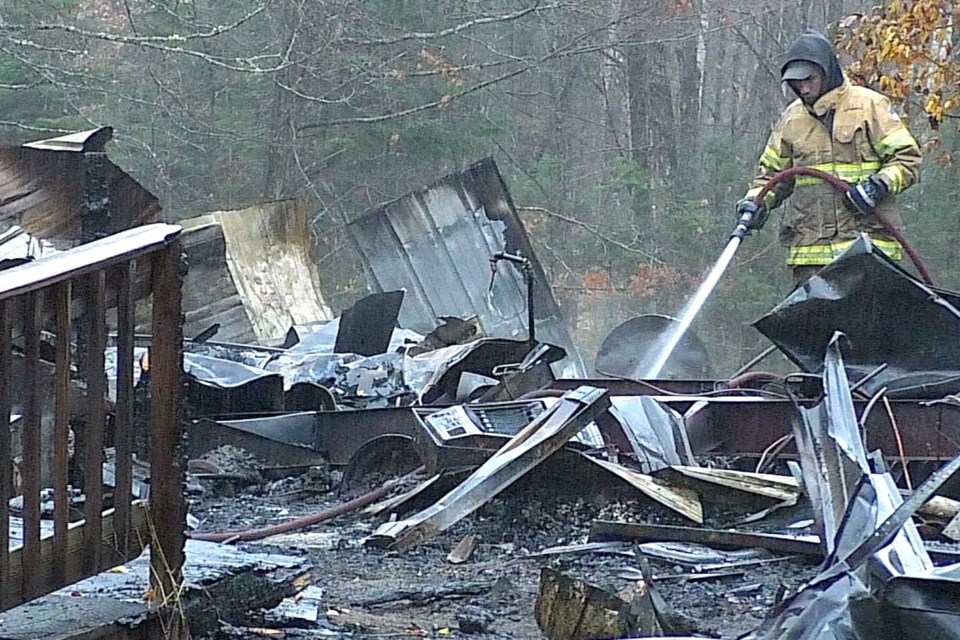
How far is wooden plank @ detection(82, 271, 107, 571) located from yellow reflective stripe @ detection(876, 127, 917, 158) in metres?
5.85

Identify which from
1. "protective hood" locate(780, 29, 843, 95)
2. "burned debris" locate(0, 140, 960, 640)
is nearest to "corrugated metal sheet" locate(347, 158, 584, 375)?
"burned debris" locate(0, 140, 960, 640)

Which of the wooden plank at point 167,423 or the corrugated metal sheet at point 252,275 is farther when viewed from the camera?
the corrugated metal sheet at point 252,275

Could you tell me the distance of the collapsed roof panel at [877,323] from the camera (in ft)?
20.5

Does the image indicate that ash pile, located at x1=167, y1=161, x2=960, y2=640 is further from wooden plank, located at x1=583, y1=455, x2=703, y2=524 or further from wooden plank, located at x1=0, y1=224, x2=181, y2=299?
wooden plank, located at x1=0, y1=224, x2=181, y2=299

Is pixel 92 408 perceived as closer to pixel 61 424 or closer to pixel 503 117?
pixel 61 424

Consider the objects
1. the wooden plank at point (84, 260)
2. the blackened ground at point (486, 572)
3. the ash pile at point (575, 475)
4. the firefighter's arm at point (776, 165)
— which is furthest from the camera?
the firefighter's arm at point (776, 165)

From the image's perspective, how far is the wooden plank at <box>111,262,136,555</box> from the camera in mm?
3189

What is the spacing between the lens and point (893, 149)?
25.7ft

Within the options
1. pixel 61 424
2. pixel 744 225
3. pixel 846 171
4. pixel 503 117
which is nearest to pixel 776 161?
pixel 846 171

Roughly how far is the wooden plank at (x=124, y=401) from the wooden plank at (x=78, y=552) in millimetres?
30

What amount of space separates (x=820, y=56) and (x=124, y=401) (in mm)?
5801

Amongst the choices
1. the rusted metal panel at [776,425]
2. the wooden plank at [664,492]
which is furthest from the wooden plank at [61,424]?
the rusted metal panel at [776,425]

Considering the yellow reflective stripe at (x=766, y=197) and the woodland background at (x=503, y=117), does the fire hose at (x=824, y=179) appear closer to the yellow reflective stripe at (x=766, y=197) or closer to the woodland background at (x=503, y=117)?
the yellow reflective stripe at (x=766, y=197)

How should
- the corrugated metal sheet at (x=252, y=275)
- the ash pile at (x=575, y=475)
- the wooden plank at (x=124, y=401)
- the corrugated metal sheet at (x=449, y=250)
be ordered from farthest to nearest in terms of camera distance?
the corrugated metal sheet at (x=449, y=250)
the corrugated metal sheet at (x=252, y=275)
the ash pile at (x=575, y=475)
the wooden plank at (x=124, y=401)
